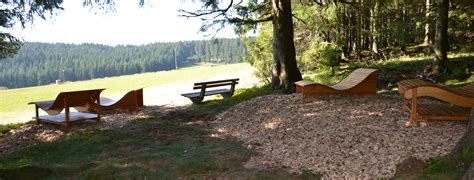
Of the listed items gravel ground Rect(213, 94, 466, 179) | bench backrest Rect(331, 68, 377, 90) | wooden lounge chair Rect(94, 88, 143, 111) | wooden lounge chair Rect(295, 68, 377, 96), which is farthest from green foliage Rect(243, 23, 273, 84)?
gravel ground Rect(213, 94, 466, 179)

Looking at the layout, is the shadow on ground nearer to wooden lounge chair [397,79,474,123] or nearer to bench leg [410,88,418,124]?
bench leg [410,88,418,124]

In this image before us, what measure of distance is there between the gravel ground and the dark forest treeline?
2084 inches

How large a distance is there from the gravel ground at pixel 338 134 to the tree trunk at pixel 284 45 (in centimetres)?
309

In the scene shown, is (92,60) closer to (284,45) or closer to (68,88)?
(68,88)

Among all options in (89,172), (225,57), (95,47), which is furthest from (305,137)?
(95,47)

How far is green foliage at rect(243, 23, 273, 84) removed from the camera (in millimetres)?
17031

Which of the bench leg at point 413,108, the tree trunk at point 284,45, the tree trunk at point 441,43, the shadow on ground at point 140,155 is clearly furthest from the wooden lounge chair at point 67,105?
the tree trunk at point 441,43

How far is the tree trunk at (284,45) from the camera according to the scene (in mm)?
11750

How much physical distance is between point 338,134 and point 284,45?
6.16 metres

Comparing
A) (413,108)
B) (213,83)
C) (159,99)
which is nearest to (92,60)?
(159,99)

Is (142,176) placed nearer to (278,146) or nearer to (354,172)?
(278,146)

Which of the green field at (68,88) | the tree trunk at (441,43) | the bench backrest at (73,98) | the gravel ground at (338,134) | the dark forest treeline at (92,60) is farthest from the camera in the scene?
the dark forest treeline at (92,60)

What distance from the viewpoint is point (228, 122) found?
814 cm

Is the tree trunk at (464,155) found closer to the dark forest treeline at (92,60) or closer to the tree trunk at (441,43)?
the tree trunk at (441,43)
